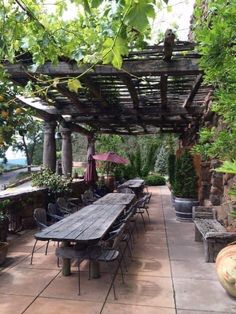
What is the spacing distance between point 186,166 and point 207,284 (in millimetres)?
4407

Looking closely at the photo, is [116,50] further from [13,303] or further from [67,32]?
[13,303]

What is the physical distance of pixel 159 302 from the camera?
348 cm

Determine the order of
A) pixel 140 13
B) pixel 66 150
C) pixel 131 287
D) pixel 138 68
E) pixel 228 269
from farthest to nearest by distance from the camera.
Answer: pixel 66 150 < pixel 138 68 < pixel 131 287 < pixel 228 269 < pixel 140 13

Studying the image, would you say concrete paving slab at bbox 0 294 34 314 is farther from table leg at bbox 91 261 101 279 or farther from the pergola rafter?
the pergola rafter

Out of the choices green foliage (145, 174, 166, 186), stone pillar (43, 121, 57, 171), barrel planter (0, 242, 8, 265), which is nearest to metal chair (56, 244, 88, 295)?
barrel planter (0, 242, 8, 265)

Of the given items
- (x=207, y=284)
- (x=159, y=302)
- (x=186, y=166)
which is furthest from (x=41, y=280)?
(x=186, y=166)

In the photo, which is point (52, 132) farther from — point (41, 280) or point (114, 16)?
point (114, 16)

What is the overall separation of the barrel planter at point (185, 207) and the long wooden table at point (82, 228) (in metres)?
2.91

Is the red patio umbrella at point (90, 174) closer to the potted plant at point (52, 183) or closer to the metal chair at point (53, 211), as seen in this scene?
Result: the potted plant at point (52, 183)

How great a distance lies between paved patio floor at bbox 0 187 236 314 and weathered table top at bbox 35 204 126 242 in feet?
1.92

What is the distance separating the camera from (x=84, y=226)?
4348 mm

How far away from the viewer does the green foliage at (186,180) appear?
8.12 metres

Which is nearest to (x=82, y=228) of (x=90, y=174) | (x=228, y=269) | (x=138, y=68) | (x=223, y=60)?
(x=228, y=269)

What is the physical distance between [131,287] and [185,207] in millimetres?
4506
